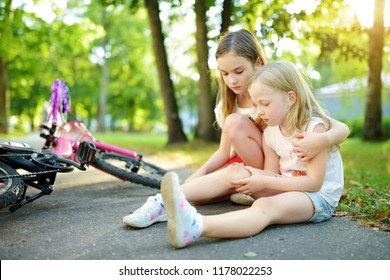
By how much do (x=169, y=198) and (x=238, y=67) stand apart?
1.25m

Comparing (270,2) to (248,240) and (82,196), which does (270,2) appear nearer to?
(82,196)

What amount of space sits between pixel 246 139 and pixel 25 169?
57.2 inches

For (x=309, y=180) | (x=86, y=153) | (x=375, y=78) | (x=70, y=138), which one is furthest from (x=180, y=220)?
(x=375, y=78)

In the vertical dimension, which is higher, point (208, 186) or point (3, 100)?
point (208, 186)

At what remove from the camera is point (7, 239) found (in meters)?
2.27

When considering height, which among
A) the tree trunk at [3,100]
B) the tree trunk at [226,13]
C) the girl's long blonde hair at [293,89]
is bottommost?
the tree trunk at [3,100]

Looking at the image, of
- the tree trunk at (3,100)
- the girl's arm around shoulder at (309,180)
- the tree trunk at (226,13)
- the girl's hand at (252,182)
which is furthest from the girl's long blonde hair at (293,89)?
the tree trunk at (3,100)

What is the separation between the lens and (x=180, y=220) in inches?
77.0

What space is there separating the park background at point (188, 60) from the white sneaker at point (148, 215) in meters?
1.17

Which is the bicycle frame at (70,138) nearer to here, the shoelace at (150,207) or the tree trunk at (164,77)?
the shoelace at (150,207)

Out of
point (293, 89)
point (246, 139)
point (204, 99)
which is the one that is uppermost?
point (293, 89)

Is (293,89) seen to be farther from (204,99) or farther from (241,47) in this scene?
(204,99)

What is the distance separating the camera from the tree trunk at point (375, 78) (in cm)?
963
